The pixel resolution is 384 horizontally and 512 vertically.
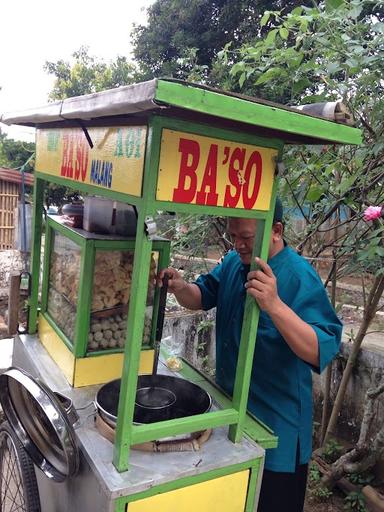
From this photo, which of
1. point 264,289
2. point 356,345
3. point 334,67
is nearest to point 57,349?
point 264,289

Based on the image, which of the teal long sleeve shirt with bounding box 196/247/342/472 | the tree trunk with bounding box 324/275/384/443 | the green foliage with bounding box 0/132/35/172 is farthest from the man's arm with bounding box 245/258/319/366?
the green foliage with bounding box 0/132/35/172

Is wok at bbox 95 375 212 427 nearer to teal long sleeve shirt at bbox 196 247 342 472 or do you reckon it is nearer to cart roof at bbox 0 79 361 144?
teal long sleeve shirt at bbox 196 247 342 472

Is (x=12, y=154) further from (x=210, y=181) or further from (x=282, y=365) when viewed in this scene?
(x=210, y=181)

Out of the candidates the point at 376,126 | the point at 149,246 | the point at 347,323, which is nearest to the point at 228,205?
the point at 149,246

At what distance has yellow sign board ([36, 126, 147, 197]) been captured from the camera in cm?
134

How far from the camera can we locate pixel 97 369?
201 centimetres

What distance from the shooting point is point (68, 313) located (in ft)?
7.15

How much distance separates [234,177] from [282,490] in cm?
148

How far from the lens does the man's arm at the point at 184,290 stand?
87.1 inches

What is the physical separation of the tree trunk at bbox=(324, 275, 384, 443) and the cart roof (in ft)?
5.45

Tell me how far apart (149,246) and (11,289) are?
1565 mm

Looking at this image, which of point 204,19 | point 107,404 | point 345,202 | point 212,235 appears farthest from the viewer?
point 204,19

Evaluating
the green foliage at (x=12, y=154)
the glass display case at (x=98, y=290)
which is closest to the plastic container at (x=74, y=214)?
the glass display case at (x=98, y=290)

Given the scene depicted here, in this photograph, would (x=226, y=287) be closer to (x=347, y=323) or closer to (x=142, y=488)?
(x=142, y=488)
